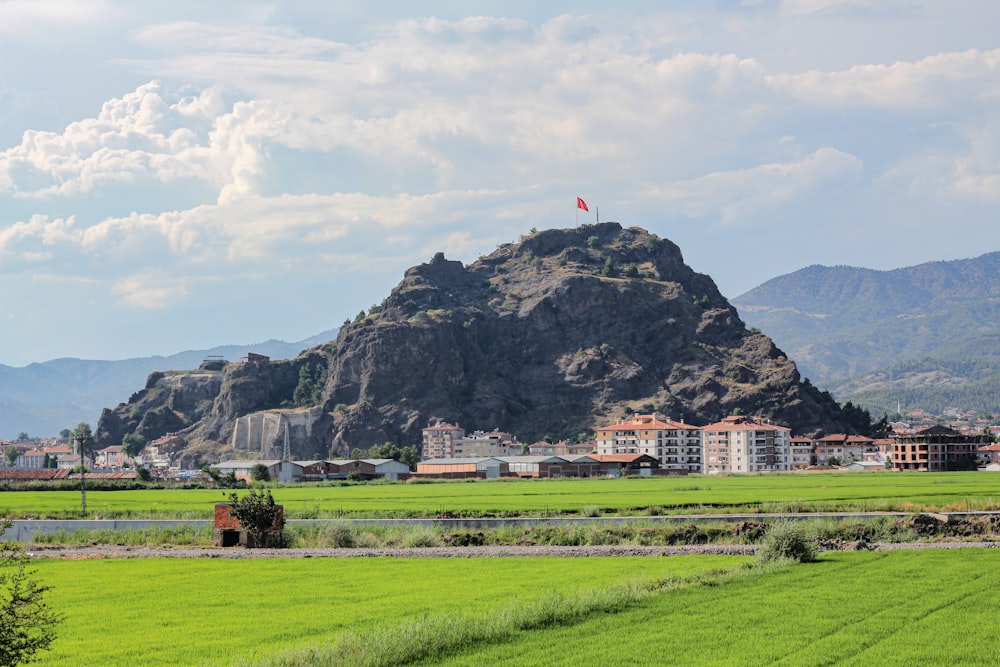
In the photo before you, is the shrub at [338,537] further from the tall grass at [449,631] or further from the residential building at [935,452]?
the residential building at [935,452]

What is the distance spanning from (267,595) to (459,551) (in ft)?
48.0

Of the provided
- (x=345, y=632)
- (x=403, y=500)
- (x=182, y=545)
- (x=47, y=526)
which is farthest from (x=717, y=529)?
(x=403, y=500)

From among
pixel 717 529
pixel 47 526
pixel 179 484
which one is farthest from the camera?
pixel 179 484

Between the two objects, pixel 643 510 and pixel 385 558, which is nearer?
pixel 385 558

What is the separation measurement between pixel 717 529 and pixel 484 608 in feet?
76.5

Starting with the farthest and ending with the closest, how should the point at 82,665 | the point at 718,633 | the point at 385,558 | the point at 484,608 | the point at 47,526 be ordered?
the point at 47,526 → the point at 385,558 → the point at 484,608 → the point at 718,633 → the point at 82,665

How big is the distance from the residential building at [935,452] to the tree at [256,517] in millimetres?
147721

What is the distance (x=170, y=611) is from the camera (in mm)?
28859

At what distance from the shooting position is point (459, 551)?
45406mm

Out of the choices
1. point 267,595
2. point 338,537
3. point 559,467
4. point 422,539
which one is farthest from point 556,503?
point 559,467

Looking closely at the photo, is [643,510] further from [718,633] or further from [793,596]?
[718,633]

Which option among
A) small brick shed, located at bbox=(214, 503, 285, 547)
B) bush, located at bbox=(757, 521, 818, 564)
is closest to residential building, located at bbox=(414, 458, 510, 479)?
small brick shed, located at bbox=(214, 503, 285, 547)

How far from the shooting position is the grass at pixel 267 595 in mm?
23812

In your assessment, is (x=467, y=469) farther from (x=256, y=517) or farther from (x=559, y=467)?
(x=256, y=517)
